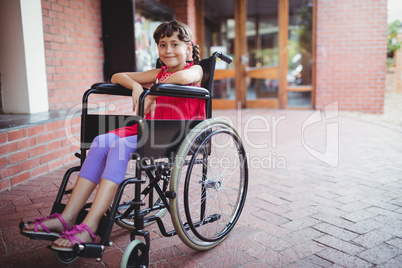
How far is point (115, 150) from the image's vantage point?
5.16 ft

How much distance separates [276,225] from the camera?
7.07ft

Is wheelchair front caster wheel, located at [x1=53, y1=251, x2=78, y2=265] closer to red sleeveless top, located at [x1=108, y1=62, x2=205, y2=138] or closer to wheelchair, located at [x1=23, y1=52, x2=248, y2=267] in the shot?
wheelchair, located at [x1=23, y1=52, x2=248, y2=267]

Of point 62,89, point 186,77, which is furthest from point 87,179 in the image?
point 62,89

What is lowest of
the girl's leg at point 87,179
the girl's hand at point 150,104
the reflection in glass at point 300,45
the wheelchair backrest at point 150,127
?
the girl's leg at point 87,179

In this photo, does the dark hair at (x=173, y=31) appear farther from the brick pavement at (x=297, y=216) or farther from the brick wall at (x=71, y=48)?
the brick wall at (x=71, y=48)

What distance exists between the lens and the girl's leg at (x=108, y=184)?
4.78 ft

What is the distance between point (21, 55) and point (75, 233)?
2519mm

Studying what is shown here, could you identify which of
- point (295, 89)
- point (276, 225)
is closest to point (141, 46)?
point (295, 89)

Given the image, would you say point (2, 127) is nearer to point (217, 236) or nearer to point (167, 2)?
point (217, 236)

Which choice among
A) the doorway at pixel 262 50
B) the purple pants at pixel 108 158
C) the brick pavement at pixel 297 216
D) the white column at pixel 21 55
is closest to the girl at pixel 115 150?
the purple pants at pixel 108 158

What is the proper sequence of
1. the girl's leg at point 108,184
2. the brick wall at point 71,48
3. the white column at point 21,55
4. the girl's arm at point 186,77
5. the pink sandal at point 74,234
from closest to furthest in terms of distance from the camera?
1. the pink sandal at point 74,234
2. the girl's leg at point 108,184
3. the girl's arm at point 186,77
4. the white column at point 21,55
5. the brick wall at point 71,48

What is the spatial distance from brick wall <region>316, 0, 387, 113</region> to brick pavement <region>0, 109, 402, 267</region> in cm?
322

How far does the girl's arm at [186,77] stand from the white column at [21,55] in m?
2.21

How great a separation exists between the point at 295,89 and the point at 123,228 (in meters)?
6.25
